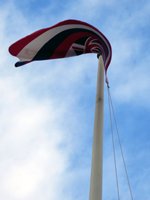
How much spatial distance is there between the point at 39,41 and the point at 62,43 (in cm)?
84

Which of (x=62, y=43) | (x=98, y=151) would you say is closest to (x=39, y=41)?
(x=62, y=43)

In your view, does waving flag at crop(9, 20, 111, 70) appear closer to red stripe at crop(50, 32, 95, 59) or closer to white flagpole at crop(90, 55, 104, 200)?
red stripe at crop(50, 32, 95, 59)

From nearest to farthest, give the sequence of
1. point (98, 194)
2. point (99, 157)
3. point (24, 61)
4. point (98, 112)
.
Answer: point (98, 194) → point (99, 157) → point (98, 112) → point (24, 61)

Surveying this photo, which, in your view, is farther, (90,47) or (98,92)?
(90,47)

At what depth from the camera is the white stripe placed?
15391 millimetres

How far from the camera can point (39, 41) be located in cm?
1553

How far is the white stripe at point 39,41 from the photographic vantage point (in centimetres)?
1539

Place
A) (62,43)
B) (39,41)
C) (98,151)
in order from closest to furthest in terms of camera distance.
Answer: (98,151)
(39,41)
(62,43)

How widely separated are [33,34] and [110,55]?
9.59 feet

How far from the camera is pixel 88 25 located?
615 inches

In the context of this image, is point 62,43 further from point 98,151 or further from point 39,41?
point 98,151

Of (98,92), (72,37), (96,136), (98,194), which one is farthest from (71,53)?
(98,194)

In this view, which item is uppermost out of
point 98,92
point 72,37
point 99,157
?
point 72,37

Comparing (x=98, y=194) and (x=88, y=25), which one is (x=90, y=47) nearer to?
(x=88, y=25)
